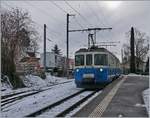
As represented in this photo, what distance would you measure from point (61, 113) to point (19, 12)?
2454cm

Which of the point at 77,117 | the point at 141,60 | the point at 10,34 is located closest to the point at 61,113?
the point at 77,117

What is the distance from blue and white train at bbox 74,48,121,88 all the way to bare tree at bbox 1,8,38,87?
891 cm

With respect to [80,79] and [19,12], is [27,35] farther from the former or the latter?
[80,79]

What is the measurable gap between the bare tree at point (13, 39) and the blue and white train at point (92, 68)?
8907 millimetres

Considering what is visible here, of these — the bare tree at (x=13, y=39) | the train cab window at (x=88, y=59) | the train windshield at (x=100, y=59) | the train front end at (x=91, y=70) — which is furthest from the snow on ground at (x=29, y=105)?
the bare tree at (x=13, y=39)

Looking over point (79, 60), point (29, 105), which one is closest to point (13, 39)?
point (79, 60)

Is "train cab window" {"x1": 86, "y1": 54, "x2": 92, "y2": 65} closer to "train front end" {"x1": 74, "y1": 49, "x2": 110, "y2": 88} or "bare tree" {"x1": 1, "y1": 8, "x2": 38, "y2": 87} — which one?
"train front end" {"x1": 74, "y1": 49, "x2": 110, "y2": 88}

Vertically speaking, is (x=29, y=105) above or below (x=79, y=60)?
below

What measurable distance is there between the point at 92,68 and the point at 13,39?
11525 mm

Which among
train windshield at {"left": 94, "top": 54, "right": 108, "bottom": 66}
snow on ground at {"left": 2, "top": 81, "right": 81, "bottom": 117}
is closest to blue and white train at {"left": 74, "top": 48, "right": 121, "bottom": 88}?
train windshield at {"left": 94, "top": 54, "right": 108, "bottom": 66}

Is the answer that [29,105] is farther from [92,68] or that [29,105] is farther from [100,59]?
[100,59]

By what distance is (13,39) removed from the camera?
33594mm

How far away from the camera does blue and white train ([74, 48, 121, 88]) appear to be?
80.6 ft

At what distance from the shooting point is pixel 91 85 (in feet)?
81.6
